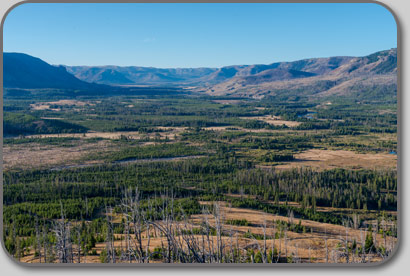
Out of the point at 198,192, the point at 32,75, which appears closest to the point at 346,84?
the point at 198,192

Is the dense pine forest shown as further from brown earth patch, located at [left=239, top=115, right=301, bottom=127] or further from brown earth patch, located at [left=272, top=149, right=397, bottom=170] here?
brown earth patch, located at [left=239, top=115, right=301, bottom=127]

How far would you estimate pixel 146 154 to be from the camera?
1474 inches

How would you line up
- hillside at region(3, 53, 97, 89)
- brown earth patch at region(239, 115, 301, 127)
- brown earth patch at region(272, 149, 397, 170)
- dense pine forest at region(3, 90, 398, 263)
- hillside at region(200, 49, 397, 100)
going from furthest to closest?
hillside at region(3, 53, 97, 89) < hillside at region(200, 49, 397, 100) < brown earth patch at region(239, 115, 301, 127) < brown earth patch at region(272, 149, 397, 170) < dense pine forest at region(3, 90, 398, 263)

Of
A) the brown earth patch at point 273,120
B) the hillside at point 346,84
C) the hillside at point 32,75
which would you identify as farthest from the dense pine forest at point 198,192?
the hillside at point 32,75

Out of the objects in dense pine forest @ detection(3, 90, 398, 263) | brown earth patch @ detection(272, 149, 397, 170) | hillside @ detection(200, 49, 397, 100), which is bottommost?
brown earth patch @ detection(272, 149, 397, 170)

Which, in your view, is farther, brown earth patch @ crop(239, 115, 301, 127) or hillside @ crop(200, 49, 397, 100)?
hillside @ crop(200, 49, 397, 100)

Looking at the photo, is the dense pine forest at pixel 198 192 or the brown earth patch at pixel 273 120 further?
the brown earth patch at pixel 273 120

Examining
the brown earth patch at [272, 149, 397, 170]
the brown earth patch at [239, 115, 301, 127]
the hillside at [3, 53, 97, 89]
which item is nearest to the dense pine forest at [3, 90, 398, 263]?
the brown earth patch at [272, 149, 397, 170]

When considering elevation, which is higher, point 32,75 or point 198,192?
point 32,75

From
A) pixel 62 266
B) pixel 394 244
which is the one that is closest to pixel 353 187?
pixel 394 244

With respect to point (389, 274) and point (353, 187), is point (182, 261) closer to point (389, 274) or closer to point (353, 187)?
point (389, 274)

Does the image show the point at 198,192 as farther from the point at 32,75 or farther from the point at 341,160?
the point at 32,75

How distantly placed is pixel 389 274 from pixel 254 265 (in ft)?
9.20

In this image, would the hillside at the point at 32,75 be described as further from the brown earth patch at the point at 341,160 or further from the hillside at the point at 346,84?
the brown earth patch at the point at 341,160
